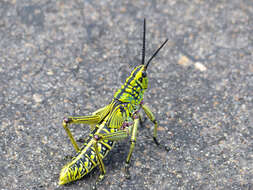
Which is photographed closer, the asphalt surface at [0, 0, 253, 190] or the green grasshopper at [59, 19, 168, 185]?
the green grasshopper at [59, 19, 168, 185]

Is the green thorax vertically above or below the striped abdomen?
above

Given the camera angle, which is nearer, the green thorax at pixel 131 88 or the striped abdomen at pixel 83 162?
the striped abdomen at pixel 83 162

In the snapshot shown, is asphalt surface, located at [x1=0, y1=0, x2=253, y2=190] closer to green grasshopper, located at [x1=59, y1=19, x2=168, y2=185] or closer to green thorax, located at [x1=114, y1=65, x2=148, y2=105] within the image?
A: green grasshopper, located at [x1=59, y1=19, x2=168, y2=185]

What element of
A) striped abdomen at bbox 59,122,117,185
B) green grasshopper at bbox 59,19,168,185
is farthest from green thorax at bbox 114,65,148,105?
striped abdomen at bbox 59,122,117,185

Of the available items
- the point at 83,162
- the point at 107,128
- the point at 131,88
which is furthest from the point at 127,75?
the point at 83,162

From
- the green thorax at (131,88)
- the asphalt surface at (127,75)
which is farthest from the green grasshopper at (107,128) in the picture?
the asphalt surface at (127,75)

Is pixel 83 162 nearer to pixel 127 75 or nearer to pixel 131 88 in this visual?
pixel 131 88

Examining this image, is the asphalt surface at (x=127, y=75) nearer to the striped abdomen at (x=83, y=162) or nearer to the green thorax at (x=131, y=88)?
the striped abdomen at (x=83, y=162)
